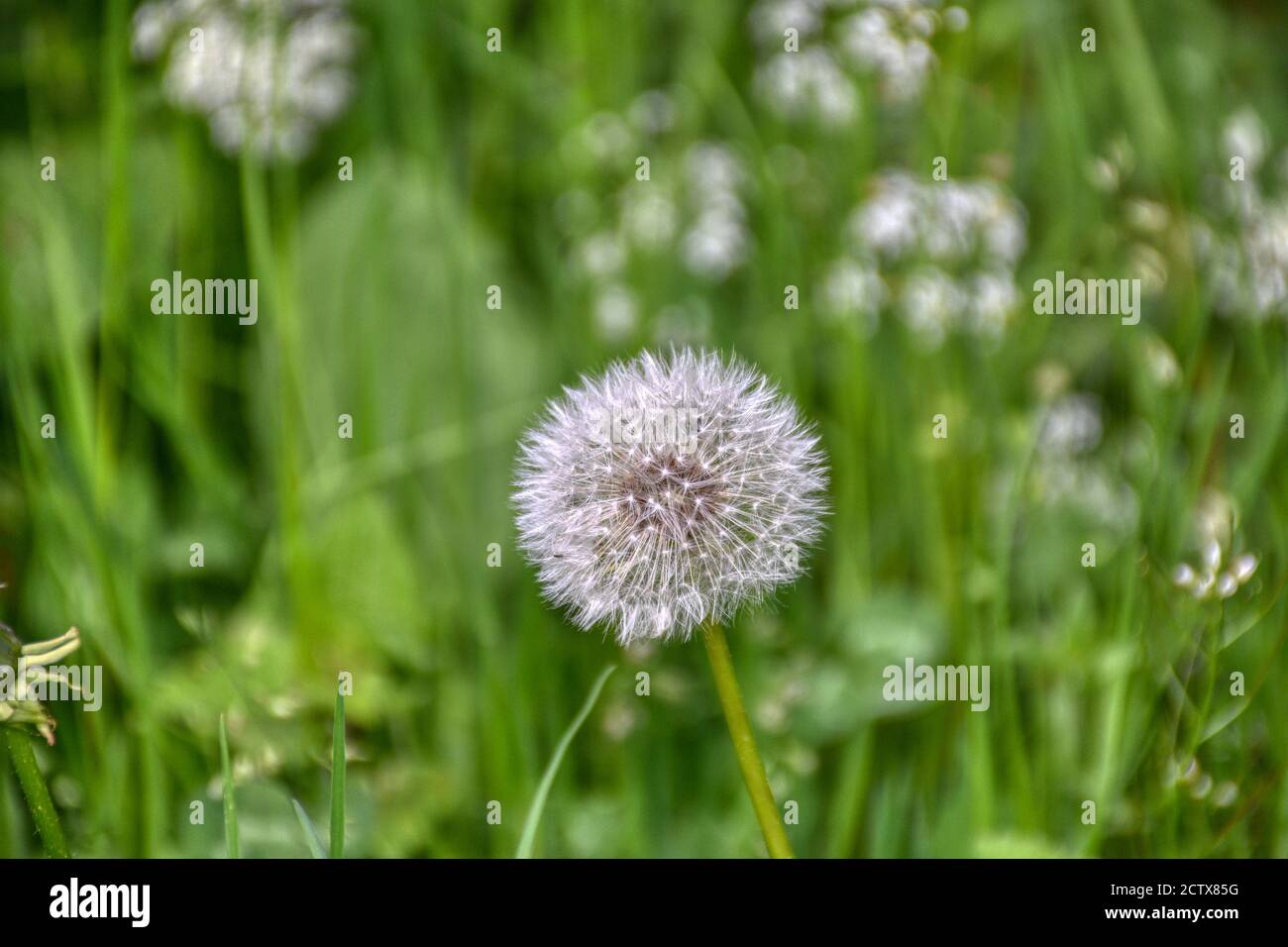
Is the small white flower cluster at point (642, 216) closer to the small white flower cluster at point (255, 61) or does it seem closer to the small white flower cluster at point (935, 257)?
the small white flower cluster at point (935, 257)

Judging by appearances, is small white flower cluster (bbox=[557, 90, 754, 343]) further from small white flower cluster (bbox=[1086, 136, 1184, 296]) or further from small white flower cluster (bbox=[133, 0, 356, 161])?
small white flower cluster (bbox=[1086, 136, 1184, 296])

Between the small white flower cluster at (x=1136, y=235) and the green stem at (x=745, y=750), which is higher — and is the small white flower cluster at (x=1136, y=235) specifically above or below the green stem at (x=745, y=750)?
above

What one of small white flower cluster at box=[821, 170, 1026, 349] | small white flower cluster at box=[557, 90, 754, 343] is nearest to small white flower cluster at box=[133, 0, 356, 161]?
small white flower cluster at box=[557, 90, 754, 343]

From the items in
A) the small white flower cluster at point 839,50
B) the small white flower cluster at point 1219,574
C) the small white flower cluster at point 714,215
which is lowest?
the small white flower cluster at point 1219,574

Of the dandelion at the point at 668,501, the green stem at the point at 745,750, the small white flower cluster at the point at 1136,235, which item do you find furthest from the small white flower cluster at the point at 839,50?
the green stem at the point at 745,750

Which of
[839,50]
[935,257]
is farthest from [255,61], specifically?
[935,257]

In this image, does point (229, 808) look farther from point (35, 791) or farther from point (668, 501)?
point (668, 501)
